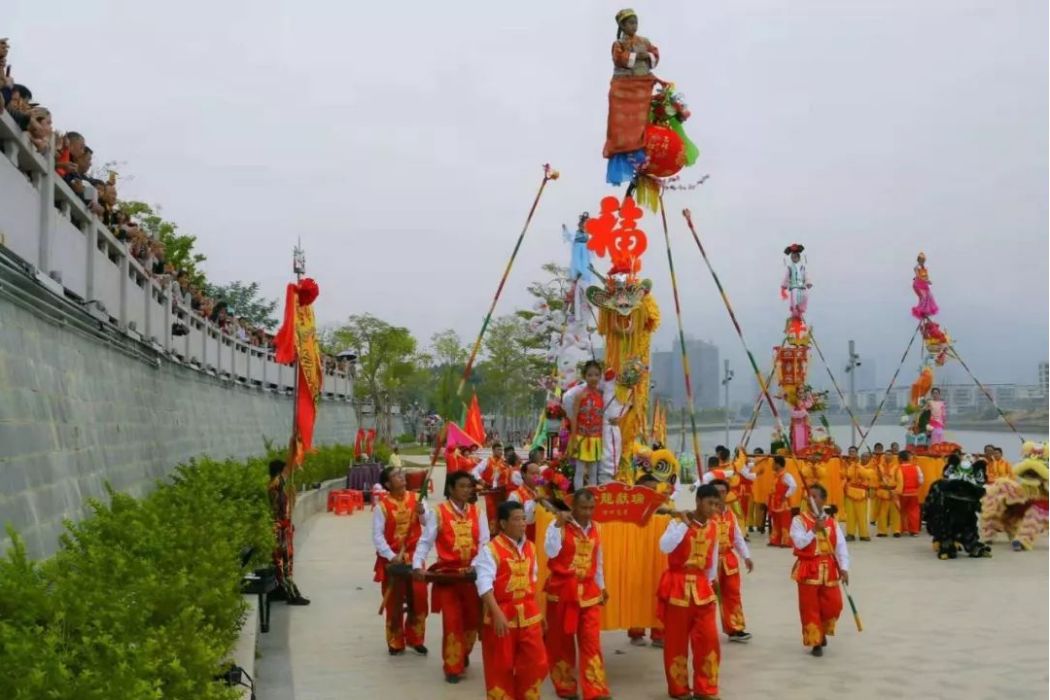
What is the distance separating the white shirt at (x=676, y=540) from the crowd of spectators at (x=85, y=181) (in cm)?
520

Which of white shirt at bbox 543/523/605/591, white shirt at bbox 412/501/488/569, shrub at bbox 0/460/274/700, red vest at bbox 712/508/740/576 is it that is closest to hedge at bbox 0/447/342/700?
shrub at bbox 0/460/274/700

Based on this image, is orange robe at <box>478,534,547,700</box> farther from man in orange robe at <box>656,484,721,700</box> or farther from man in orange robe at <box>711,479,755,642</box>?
man in orange robe at <box>711,479,755,642</box>

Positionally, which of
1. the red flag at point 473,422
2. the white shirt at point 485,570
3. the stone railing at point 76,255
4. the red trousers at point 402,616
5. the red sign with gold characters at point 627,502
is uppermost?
the stone railing at point 76,255

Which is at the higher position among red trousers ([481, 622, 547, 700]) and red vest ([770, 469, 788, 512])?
red vest ([770, 469, 788, 512])

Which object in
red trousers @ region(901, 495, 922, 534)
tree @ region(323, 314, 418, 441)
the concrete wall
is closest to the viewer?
the concrete wall

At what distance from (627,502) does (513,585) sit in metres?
1.49

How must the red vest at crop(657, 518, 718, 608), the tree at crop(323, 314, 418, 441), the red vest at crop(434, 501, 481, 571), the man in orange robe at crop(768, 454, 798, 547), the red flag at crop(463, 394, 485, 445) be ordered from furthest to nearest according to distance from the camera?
the tree at crop(323, 314, 418, 441) → the red flag at crop(463, 394, 485, 445) → the man in orange robe at crop(768, 454, 798, 547) → the red vest at crop(434, 501, 481, 571) → the red vest at crop(657, 518, 718, 608)

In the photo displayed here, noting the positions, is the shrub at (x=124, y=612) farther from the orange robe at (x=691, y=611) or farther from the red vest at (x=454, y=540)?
the orange robe at (x=691, y=611)

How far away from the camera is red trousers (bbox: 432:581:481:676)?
7.16 m

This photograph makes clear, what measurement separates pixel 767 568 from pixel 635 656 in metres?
5.33

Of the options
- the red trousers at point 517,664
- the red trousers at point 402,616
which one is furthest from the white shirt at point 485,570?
the red trousers at point 402,616

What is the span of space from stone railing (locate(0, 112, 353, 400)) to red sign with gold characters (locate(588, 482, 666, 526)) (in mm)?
4269

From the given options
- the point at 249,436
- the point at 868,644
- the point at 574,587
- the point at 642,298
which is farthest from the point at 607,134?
the point at 249,436

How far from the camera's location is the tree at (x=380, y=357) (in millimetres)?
45375
